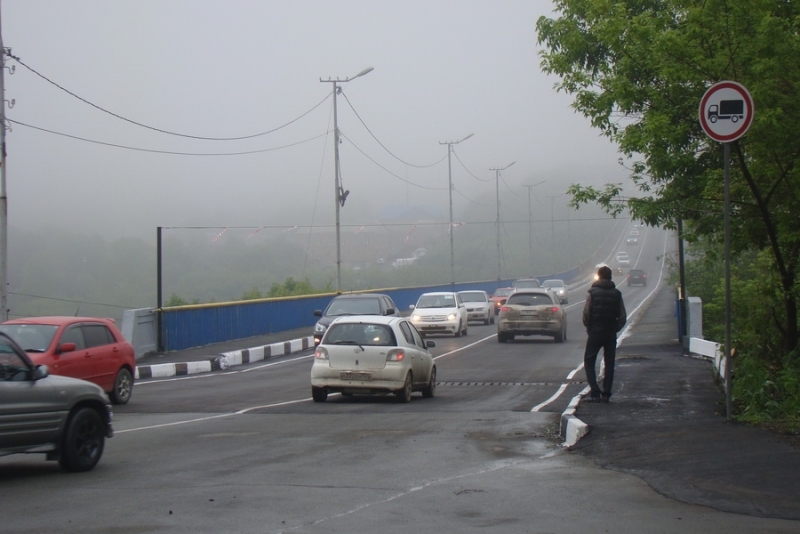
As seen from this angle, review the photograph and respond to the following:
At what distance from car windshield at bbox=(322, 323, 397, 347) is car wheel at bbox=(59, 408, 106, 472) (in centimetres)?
645

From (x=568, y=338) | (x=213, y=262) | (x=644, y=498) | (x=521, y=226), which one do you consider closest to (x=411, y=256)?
(x=213, y=262)

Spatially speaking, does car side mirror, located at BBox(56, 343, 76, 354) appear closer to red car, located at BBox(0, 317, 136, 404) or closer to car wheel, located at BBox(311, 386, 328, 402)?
red car, located at BBox(0, 317, 136, 404)

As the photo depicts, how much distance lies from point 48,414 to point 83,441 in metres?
0.59

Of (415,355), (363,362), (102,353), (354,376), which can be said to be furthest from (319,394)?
(102,353)

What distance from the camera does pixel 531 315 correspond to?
30094mm

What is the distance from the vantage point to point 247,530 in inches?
245

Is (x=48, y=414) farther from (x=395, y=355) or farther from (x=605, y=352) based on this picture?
(x=605, y=352)

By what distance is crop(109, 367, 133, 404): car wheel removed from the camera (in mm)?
15688

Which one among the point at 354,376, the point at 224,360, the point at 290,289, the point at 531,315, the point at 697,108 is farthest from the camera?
the point at 290,289

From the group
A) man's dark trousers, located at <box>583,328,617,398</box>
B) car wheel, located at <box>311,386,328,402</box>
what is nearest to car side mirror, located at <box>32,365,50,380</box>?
car wheel, located at <box>311,386,328,402</box>

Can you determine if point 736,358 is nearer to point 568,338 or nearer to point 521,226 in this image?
point 568,338

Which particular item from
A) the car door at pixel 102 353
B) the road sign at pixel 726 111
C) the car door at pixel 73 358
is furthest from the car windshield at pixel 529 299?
the road sign at pixel 726 111

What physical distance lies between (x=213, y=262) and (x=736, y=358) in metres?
53.0

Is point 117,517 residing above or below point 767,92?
below
